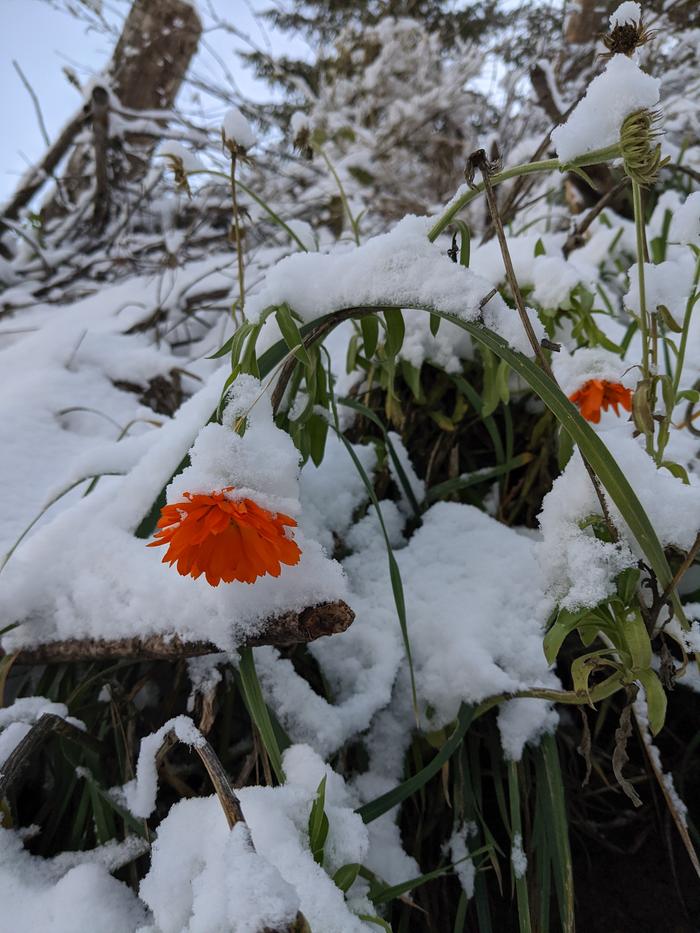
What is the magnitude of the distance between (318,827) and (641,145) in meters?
0.58

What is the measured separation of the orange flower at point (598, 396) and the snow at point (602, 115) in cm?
33

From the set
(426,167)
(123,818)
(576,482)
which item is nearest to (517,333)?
(576,482)

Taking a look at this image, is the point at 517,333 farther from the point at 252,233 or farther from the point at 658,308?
the point at 252,233

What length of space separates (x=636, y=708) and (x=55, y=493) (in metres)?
0.81

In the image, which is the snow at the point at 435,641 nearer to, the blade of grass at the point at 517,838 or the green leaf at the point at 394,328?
the blade of grass at the point at 517,838

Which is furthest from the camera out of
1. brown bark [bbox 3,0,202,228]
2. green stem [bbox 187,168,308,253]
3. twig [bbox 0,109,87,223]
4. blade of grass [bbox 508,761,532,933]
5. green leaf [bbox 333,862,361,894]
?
brown bark [bbox 3,0,202,228]

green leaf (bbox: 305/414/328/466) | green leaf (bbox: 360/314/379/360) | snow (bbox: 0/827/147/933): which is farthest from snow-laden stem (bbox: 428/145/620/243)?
snow (bbox: 0/827/147/933)

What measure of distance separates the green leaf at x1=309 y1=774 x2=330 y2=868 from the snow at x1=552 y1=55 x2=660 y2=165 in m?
0.55

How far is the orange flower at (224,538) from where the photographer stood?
1.46 feet

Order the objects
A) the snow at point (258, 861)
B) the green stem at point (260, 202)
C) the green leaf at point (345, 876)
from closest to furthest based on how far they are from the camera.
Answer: the snow at point (258, 861), the green leaf at point (345, 876), the green stem at point (260, 202)

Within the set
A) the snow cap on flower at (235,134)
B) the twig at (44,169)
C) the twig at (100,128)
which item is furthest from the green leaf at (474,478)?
the twig at (44,169)

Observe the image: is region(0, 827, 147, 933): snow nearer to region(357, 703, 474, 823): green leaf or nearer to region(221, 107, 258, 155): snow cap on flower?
region(357, 703, 474, 823): green leaf

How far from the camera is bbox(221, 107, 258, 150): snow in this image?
77 centimetres

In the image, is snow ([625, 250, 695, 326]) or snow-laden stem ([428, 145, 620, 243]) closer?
snow-laden stem ([428, 145, 620, 243])
